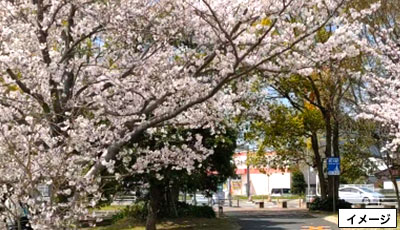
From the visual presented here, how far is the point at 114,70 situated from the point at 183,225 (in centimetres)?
1250

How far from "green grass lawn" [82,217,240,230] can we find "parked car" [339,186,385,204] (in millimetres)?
15962

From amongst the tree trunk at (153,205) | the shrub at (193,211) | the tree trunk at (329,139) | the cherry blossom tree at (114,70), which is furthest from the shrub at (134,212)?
the cherry blossom tree at (114,70)

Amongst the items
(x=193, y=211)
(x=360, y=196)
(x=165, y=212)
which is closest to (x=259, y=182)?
(x=360, y=196)

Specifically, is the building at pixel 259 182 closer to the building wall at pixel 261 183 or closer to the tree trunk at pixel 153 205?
the building wall at pixel 261 183

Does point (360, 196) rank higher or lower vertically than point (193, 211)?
higher

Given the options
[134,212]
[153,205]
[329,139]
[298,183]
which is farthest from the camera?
[298,183]

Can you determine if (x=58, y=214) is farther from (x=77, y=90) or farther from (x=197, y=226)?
(x=197, y=226)

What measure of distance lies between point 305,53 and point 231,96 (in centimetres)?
124

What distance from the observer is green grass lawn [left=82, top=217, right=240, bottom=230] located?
18.0 m

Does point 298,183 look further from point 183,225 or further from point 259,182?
point 183,225

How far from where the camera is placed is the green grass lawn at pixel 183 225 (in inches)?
707

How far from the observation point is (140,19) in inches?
281

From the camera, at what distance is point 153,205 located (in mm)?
17344

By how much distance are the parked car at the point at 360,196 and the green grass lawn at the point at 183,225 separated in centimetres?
1596
